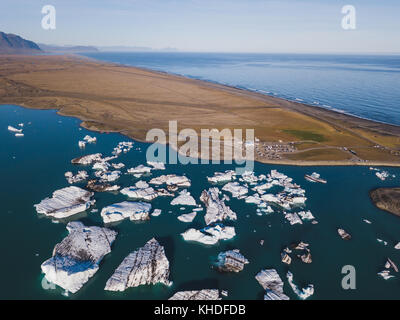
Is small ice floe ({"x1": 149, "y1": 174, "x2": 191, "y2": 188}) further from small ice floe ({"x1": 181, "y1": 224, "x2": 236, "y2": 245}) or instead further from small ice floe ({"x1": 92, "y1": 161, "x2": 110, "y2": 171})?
small ice floe ({"x1": 181, "y1": 224, "x2": 236, "y2": 245})

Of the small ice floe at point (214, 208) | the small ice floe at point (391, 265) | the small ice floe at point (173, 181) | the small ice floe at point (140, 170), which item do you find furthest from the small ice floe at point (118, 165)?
the small ice floe at point (391, 265)

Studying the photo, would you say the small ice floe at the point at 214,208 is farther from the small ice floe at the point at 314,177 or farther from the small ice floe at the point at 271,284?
the small ice floe at the point at 314,177

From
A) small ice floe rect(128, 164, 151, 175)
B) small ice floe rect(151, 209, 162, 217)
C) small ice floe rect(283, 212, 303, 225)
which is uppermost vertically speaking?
small ice floe rect(128, 164, 151, 175)

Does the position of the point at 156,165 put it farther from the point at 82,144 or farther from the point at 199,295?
the point at 199,295

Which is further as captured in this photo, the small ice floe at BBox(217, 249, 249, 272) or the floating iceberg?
the small ice floe at BBox(217, 249, 249, 272)

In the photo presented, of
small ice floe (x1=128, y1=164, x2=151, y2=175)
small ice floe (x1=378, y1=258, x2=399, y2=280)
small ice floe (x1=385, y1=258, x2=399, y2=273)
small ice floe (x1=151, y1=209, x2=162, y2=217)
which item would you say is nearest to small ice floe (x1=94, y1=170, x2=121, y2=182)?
small ice floe (x1=128, y1=164, x2=151, y2=175)

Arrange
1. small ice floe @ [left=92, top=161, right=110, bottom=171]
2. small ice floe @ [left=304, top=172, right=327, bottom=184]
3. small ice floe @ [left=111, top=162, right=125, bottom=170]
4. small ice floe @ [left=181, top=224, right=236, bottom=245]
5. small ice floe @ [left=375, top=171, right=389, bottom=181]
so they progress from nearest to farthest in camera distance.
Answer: small ice floe @ [left=181, top=224, right=236, bottom=245]
small ice floe @ [left=304, top=172, right=327, bottom=184]
small ice floe @ [left=92, top=161, right=110, bottom=171]
small ice floe @ [left=111, top=162, right=125, bottom=170]
small ice floe @ [left=375, top=171, right=389, bottom=181]
